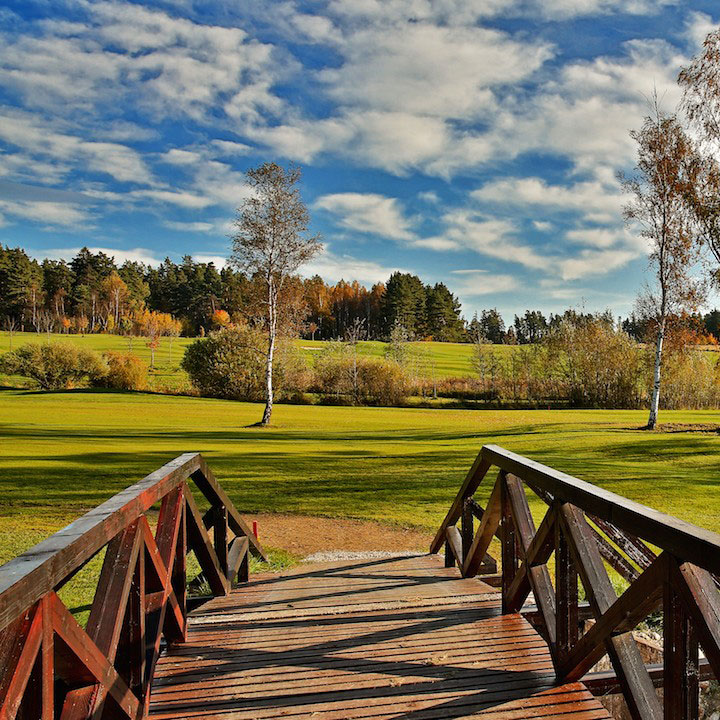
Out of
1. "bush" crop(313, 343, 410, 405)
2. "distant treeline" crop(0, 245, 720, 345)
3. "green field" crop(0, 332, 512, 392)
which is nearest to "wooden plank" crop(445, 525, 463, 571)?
"bush" crop(313, 343, 410, 405)

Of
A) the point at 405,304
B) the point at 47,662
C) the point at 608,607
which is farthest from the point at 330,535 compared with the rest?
the point at 405,304

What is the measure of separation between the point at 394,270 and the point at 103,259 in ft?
182

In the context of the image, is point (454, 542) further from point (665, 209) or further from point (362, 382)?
point (362, 382)

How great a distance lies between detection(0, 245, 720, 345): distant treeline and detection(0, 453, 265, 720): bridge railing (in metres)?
79.0

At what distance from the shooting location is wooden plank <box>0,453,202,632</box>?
Result: 59.2 inches

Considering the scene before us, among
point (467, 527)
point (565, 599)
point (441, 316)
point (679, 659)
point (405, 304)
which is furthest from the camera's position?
point (441, 316)

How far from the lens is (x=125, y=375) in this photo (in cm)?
4625

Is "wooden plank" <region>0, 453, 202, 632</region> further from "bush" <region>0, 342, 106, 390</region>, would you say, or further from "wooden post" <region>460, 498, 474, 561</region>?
"bush" <region>0, 342, 106, 390</region>

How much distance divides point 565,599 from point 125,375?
48.1 meters

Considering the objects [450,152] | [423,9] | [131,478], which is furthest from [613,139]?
[131,478]

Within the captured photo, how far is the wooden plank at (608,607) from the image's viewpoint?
2312 mm

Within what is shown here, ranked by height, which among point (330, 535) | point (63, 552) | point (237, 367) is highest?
point (237, 367)

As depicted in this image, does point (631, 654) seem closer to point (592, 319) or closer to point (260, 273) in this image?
point (260, 273)

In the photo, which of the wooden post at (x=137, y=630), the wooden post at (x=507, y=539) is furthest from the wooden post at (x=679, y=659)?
the wooden post at (x=137, y=630)
